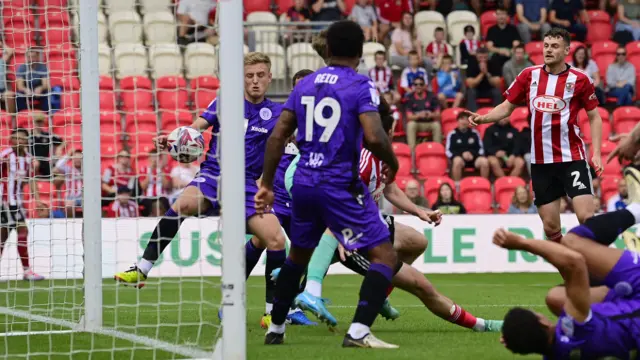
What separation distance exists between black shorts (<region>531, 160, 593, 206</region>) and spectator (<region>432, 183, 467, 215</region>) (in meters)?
6.24

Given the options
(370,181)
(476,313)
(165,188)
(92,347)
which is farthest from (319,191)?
(165,188)

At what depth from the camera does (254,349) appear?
22.7 ft

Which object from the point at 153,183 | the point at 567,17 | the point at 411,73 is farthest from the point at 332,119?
the point at 567,17

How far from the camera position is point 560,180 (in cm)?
982

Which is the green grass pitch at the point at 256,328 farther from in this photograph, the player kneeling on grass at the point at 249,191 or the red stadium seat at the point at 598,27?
the red stadium seat at the point at 598,27

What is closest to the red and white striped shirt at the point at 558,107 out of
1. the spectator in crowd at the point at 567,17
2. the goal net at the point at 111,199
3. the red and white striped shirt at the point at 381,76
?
the goal net at the point at 111,199

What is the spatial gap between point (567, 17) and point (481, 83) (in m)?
3.19

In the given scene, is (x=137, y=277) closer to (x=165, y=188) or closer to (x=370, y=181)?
(x=370, y=181)

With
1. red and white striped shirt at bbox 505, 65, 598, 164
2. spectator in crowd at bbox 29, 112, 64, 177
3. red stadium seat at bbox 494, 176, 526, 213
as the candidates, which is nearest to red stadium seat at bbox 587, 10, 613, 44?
red stadium seat at bbox 494, 176, 526, 213

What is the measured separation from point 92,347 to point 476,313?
144 inches

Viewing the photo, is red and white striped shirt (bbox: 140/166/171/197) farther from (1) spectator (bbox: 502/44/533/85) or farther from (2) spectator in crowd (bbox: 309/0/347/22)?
(1) spectator (bbox: 502/44/533/85)

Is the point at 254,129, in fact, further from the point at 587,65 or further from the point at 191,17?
the point at 587,65

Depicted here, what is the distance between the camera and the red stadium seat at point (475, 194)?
17375 mm

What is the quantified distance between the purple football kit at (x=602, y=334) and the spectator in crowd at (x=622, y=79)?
49.3 ft
